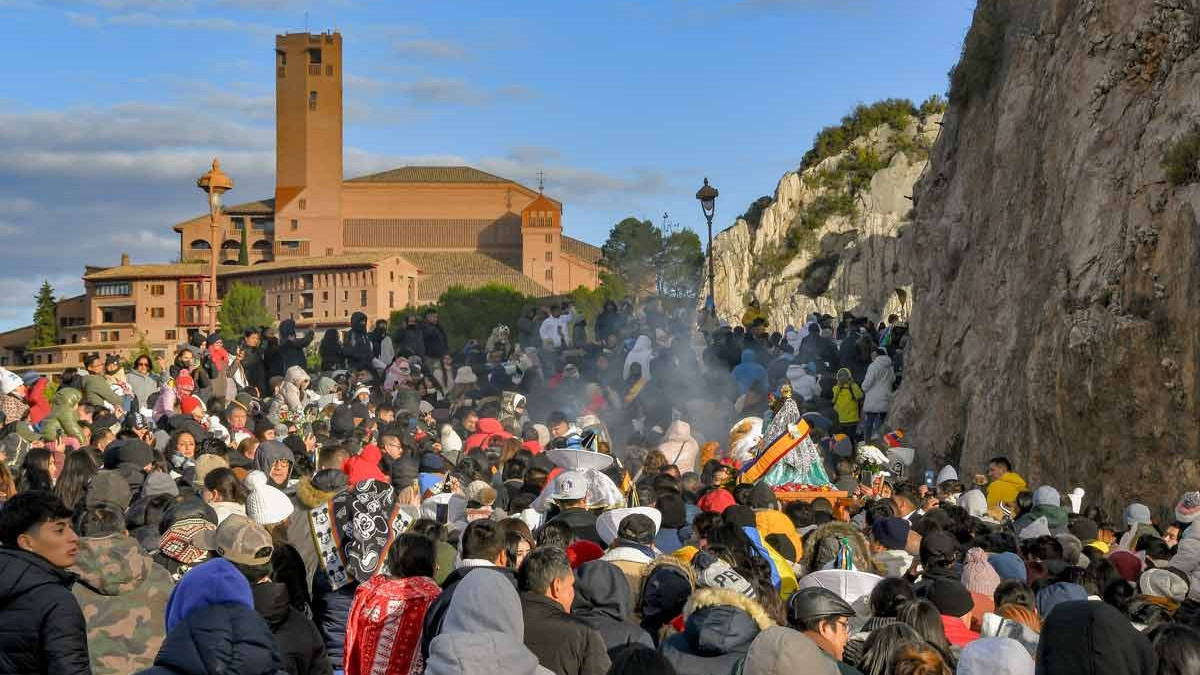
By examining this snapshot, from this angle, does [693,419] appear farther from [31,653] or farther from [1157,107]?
[31,653]

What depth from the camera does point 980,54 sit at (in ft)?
77.5

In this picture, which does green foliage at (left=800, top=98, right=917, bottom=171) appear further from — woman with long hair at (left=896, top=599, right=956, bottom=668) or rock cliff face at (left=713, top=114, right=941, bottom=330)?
woman with long hair at (left=896, top=599, right=956, bottom=668)

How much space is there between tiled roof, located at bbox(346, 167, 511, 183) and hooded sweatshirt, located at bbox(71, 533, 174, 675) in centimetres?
14530

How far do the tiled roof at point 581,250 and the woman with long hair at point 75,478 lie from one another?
136 metres

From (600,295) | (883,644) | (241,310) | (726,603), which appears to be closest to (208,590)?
(726,603)

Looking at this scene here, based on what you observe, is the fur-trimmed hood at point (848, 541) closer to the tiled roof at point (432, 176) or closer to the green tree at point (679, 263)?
the green tree at point (679, 263)

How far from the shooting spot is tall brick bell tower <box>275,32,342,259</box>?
479 feet

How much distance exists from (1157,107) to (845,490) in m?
5.51

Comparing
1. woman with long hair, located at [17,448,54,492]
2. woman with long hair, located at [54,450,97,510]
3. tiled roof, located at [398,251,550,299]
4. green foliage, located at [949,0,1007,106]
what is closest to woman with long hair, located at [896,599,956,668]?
woman with long hair, located at [54,450,97,510]

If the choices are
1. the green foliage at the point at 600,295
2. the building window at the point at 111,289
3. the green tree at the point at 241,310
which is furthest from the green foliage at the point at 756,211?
the building window at the point at 111,289

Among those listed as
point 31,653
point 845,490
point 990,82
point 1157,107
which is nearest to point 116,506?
point 31,653

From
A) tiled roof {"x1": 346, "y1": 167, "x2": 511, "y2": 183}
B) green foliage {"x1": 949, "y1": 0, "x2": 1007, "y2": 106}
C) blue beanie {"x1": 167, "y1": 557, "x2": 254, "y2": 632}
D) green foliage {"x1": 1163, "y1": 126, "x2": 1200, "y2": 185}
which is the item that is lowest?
blue beanie {"x1": 167, "y1": 557, "x2": 254, "y2": 632}

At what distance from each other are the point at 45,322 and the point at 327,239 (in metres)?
26.4

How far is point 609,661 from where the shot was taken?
6434 millimetres
